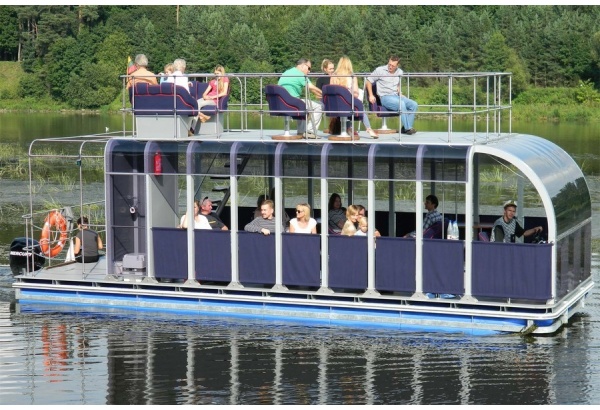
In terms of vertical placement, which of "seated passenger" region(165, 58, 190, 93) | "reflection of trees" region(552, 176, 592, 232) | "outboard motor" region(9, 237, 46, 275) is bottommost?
"outboard motor" region(9, 237, 46, 275)

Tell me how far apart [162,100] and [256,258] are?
3.09 metres

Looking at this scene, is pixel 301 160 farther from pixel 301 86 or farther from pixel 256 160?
pixel 301 86

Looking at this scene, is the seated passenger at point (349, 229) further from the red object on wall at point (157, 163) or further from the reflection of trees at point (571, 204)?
the red object on wall at point (157, 163)

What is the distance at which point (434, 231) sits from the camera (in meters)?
19.7

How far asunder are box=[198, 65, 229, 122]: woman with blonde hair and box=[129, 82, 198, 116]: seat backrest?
0.22m

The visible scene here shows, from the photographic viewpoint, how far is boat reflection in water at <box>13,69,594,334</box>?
18.8 metres

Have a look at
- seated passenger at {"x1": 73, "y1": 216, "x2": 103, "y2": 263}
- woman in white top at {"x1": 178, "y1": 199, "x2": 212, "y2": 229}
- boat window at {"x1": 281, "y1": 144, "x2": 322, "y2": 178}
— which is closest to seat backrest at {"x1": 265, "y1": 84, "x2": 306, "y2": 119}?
boat window at {"x1": 281, "y1": 144, "x2": 322, "y2": 178}

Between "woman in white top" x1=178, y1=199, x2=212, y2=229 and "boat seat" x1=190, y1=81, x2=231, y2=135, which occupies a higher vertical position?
"boat seat" x1=190, y1=81, x2=231, y2=135

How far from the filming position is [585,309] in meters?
21.2

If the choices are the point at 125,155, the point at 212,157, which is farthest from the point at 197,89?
the point at 125,155

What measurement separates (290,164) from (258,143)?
0.64 metres

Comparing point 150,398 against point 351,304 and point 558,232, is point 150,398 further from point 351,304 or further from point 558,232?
point 558,232

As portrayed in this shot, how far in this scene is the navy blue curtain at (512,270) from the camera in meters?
18.4

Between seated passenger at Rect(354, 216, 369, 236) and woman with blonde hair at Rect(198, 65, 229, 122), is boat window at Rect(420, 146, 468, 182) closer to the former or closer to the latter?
seated passenger at Rect(354, 216, 369, 236)
